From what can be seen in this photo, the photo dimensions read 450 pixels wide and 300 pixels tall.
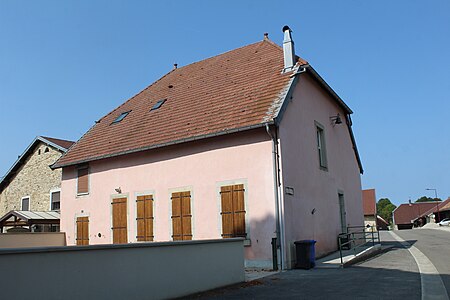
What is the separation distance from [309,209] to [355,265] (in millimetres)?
2538

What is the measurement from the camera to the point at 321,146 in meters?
17.8

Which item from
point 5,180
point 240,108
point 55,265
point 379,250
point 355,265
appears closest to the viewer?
point 55,265

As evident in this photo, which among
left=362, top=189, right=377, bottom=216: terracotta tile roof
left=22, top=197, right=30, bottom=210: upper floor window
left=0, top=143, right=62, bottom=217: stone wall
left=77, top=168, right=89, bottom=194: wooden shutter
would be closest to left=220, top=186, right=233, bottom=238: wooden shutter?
left=77, top=168, right=89, bottom=194: wooden shutter

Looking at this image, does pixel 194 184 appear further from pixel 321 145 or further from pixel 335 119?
pixel 335 119

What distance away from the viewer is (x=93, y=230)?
18.2 metres

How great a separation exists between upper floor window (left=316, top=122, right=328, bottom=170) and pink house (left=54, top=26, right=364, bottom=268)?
0.15ft

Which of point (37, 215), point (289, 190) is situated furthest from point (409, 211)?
point (289, 190)

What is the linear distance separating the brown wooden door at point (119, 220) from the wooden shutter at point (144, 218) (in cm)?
73

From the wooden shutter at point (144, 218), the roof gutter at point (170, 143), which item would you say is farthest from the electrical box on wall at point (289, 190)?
the wooden shutter at point (144, 218)

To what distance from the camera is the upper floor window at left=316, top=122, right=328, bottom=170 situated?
1745 cm

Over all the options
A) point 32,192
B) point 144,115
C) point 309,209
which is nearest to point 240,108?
point 309,209

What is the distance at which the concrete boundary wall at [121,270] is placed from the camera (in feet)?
20.1

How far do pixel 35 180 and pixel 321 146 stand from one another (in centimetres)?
1706

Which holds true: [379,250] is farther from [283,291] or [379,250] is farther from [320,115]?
[283,291]
